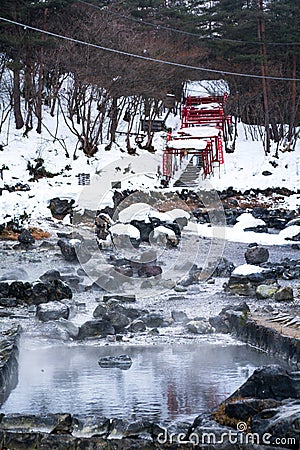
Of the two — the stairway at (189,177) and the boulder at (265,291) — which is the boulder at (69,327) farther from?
the stairway at (189,177)

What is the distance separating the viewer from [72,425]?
5.38 meters

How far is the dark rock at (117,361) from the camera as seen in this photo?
773 centimetres

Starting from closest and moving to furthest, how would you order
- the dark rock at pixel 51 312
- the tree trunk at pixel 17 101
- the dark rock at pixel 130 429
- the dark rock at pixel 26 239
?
1. the dark rock at pixel 130 429
2. the dark rock at pixel 51 312
3. the dark rock at pixel 26 239
4. the tree trunk at pixel 17 101

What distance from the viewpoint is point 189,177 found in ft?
97.5

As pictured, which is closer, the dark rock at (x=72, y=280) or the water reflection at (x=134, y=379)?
the water reflection at (x=134, y=379)

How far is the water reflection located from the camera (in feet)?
20.3

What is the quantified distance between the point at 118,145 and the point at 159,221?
10969mm

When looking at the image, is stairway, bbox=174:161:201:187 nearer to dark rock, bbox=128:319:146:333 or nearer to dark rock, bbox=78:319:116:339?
dark rock, bbox=128:319:146:333

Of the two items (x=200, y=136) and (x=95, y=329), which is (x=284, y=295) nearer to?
(x=95, y=329)

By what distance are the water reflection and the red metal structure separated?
63.3ft

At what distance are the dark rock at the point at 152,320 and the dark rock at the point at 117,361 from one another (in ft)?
5.84

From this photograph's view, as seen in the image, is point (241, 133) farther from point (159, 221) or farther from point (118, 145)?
point (159, 221)

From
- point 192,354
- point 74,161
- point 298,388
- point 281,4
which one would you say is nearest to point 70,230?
point 74,161

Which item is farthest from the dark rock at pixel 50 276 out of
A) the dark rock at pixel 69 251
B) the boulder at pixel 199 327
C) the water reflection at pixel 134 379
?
the boulder at pixel 199 327
